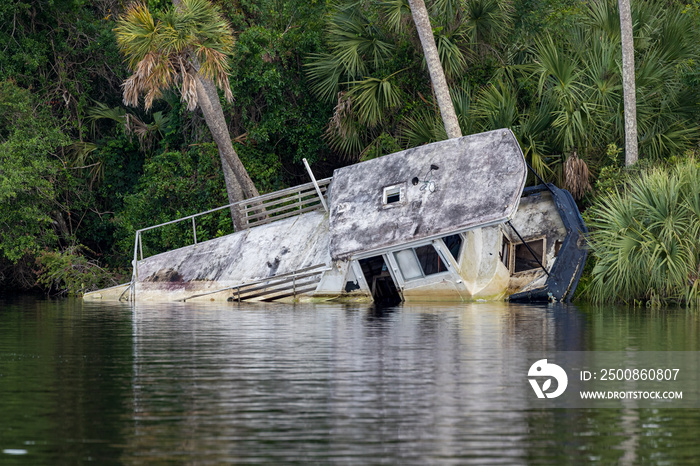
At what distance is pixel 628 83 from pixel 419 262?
7280mm

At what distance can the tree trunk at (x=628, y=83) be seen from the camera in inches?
945

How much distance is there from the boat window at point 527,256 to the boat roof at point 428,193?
2310 mm

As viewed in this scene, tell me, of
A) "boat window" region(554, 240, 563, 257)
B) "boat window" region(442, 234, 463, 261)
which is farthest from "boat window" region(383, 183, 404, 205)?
"boat window" region(554, 240, 563, 257)

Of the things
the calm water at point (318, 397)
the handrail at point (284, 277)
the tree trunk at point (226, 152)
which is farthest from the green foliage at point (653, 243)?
the tree trunk at point (226, 152)

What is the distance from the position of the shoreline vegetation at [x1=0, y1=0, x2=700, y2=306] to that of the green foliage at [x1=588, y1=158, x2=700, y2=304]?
4 centimetres

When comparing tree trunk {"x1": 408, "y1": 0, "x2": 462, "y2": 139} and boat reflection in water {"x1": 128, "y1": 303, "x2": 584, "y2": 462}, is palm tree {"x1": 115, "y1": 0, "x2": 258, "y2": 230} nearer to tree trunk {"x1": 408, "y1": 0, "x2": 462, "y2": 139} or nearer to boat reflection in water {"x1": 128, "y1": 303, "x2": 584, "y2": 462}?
tree trunk {"x1": 408, "y1": 0, "x2": 462, "y2": 139}

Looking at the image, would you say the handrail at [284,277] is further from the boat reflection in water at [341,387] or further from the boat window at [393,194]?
the boat reflection in water at [341,387]

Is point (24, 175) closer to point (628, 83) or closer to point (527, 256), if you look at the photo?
point (527, 256)

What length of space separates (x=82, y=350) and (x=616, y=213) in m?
12.6

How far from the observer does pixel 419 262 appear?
22.1 m

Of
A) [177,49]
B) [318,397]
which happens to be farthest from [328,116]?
[318,397]

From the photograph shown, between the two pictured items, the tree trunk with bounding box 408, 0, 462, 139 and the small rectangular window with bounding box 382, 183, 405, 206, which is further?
the tree trunk with bounding box 408, 0, 462, 139

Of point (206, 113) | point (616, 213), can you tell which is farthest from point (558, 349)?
point (206, 113)

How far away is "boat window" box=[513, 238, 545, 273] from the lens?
22.8 metres
